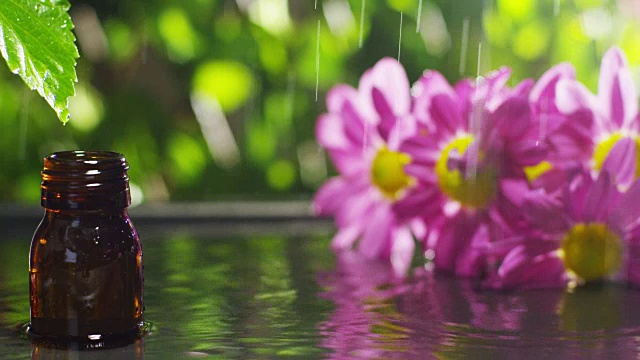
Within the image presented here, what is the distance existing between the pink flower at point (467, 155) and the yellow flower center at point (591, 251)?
0.04 meters

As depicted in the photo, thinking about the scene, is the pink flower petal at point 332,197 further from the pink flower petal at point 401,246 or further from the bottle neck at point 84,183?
the bottle neck at point 84,183

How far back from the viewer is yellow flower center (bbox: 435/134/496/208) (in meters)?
0.68

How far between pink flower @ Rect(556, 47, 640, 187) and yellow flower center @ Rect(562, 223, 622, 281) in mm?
41

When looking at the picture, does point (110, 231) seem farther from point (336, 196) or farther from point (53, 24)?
point (336, 196)

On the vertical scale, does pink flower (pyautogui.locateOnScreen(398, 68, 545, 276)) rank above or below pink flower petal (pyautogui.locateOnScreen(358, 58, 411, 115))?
below

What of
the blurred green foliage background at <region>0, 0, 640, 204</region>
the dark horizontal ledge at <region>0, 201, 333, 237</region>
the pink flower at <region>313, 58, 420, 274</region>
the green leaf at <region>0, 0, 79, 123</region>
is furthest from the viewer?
the blurred green foliage background at <region>0, 0, 640, 204</region>

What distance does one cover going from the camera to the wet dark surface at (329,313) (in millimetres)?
520

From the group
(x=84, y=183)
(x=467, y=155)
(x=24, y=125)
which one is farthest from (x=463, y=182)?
(x=24, y=125)

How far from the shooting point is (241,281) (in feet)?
2.29

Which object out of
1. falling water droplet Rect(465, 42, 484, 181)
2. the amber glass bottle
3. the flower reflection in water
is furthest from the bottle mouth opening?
falling water droplet Rect(465, 42, 484, 181)

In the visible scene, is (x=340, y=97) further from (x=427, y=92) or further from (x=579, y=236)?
(x=579, y=236)

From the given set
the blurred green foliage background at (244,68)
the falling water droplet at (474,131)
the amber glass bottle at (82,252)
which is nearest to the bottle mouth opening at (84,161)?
the amber glass bottle at (82,252)

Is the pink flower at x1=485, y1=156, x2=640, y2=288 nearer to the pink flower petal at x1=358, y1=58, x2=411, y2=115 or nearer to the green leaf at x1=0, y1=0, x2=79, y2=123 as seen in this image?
the pink flower petal at x1=358, y1=58, x2=411, y2=115

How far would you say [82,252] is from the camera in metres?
0.52
